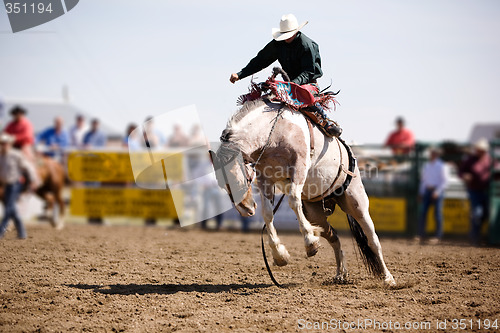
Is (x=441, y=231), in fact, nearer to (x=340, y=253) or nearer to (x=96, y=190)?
(x=340, y=253)

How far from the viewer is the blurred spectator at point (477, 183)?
9.77 m

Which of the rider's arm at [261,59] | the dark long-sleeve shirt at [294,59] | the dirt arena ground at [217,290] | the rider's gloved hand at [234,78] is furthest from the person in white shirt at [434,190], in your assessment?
the rider's gloved hand at [234,78]

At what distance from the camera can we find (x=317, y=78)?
545cm

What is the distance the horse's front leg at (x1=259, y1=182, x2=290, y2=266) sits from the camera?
4.80 m

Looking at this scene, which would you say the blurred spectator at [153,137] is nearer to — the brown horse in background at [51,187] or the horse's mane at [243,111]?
the brown horse in background at [51,187]

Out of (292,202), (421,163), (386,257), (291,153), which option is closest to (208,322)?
(292,202)

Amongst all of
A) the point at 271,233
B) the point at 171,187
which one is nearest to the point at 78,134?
the point at 171,187

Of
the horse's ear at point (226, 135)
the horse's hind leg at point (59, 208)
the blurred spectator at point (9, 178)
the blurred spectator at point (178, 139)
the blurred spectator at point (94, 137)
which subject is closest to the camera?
the horse's ear at point (226, 135)

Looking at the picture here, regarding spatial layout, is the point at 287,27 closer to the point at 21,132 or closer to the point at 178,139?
the point at 21,132

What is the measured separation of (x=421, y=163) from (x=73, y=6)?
23.9 feet

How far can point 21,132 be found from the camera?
995 centimetres

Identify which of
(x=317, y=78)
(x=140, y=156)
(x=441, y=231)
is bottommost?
(x=441, y=231)

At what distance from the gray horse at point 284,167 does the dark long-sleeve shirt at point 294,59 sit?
1.47 ft
